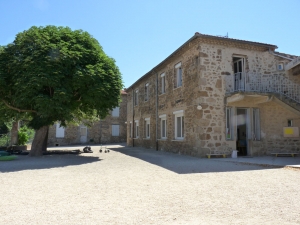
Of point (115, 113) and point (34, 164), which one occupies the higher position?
point (115, 113)

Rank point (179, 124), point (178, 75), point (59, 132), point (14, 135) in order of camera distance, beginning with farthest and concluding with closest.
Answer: point (59, 132) → point (14, 135) → point (178, 75) → point (179, 124)

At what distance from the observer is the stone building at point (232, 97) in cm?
1111

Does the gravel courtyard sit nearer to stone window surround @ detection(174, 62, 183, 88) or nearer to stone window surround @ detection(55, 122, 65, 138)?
stone window surround @ detection(174, 62, 183, 88)

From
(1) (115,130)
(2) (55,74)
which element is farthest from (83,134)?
(2) (55,74)

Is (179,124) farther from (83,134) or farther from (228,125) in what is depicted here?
(83,134)

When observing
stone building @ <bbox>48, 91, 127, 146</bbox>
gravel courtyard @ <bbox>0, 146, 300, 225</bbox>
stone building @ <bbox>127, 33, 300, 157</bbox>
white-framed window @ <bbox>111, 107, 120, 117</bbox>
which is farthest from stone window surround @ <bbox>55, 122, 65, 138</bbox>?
gravel courtyard @ <bbox>0, 146, 300, 225</bbox>

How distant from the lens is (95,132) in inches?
1131

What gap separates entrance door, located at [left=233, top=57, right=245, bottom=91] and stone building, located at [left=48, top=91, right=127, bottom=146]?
1911 centimetres

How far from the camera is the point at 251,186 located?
5.46m

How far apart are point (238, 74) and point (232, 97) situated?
1530 mm

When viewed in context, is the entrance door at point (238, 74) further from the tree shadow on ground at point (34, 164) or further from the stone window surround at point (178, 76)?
the tree shadow on ground at point (34, 164)

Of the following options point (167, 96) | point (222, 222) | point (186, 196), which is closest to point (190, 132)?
point (167, 96)

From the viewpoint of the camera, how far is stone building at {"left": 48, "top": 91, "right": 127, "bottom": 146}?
1065 inches

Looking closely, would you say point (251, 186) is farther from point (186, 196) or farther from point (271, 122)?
point (271, 122)
